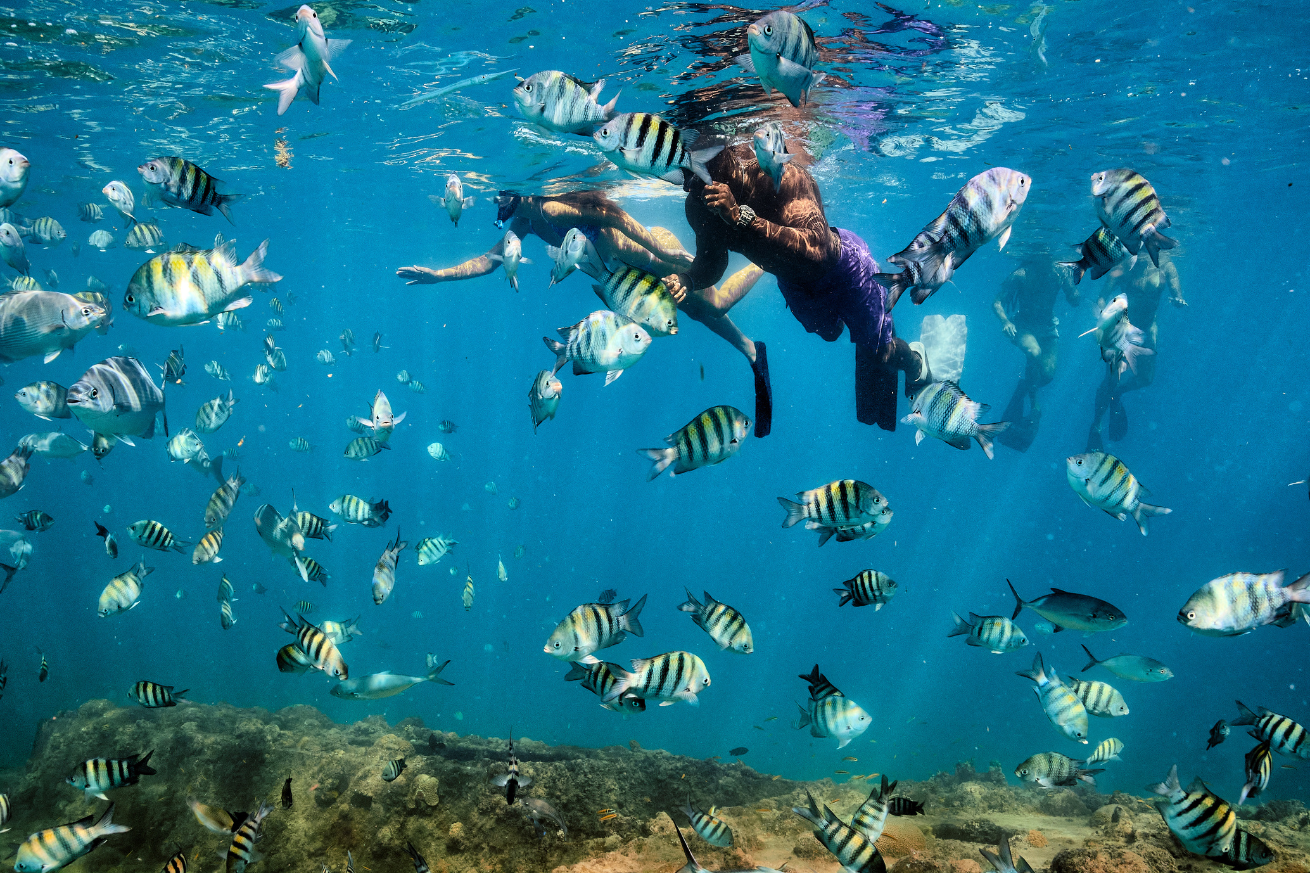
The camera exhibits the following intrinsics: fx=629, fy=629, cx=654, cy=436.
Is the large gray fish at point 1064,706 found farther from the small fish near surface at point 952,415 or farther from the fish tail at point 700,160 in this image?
the fish tail at point 700,160

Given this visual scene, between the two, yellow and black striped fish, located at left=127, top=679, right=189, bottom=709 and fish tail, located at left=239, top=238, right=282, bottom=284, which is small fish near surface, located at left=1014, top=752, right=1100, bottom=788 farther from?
yellow and black striped fish, located at left=127, top=679, right=189, bottom=709

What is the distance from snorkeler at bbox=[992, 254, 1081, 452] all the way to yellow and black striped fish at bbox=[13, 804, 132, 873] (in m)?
23.5


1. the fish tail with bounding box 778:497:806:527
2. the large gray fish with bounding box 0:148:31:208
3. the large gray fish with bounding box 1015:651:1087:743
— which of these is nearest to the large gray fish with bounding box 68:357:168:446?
the large gray fish with bounding box 0:148:31:208

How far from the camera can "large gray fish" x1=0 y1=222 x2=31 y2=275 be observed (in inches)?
278

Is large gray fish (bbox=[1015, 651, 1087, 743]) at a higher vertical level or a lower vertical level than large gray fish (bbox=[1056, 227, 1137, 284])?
lower

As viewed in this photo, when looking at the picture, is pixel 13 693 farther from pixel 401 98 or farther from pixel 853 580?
pixel 853 580

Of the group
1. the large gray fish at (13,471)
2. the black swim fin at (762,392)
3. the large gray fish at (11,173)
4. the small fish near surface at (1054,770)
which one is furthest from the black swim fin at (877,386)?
the large gray fish at (13,471)

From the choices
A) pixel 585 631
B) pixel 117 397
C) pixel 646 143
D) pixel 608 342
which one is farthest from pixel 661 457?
pixel 117 397

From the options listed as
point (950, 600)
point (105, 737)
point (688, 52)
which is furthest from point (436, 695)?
point (950, 600)

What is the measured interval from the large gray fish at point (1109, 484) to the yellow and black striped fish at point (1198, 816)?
1.64 m

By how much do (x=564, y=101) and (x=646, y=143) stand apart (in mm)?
628

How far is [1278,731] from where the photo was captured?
14.5 feet

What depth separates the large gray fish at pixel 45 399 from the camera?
5059 millimetres

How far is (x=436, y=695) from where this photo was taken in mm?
31266
